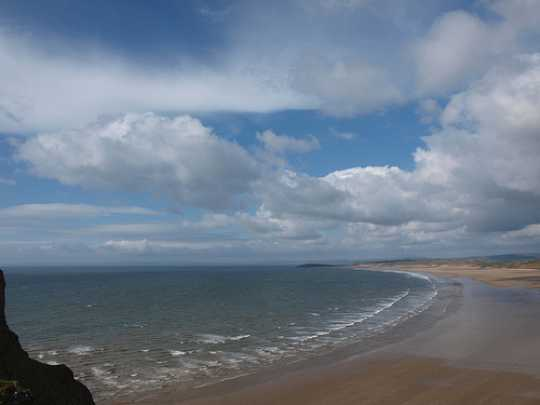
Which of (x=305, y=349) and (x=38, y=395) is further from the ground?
(x=38, y=395)

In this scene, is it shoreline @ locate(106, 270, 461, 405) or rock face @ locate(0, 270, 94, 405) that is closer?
rock face @ locate(0, 270, 94, 405)

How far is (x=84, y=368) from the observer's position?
73.6 feet

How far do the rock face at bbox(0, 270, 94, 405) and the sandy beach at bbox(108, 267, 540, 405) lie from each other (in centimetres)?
738

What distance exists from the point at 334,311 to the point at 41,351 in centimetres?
2889

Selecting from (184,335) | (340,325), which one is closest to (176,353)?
(184,335)

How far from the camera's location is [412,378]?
19.4 metres

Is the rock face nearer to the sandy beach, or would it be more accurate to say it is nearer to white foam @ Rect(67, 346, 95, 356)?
the sandy beach

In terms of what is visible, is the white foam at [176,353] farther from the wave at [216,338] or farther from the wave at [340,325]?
the wave at [340,325]

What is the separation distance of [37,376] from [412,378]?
620 inches

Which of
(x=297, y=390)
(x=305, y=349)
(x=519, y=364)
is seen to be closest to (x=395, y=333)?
(x=305, y=349)

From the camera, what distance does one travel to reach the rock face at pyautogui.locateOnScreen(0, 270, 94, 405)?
934 cm

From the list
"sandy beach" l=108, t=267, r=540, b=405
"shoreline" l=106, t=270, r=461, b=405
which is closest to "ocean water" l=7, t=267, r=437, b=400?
"shoreline" l=106, t=270, r=461, b=405

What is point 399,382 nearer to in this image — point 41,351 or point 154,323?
point 41,351

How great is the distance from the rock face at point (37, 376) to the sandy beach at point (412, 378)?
738 centimetres
